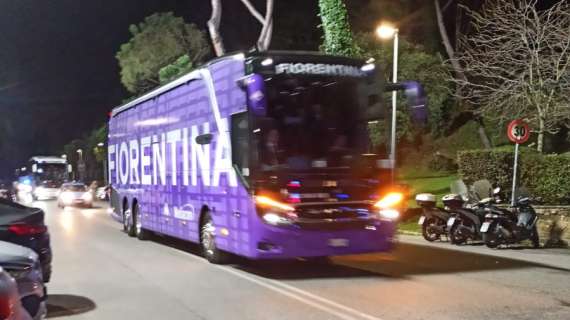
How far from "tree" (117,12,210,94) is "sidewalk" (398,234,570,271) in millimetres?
30839

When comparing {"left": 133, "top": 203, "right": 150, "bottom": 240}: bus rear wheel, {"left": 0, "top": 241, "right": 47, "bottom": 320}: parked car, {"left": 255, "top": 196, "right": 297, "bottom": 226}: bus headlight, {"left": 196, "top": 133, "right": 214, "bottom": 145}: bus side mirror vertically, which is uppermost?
{"left": 196, "top": 133, "right": 214, "bottom": 145}: bus side mirror

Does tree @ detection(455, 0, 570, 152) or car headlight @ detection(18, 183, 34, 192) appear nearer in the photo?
tree @ detection(455, 0, 570, 152)

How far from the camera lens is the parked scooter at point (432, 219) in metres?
15.6

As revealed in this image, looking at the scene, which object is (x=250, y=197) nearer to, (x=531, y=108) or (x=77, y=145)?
(x=531, y=108)

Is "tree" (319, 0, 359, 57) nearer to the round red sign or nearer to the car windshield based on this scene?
the round red sign

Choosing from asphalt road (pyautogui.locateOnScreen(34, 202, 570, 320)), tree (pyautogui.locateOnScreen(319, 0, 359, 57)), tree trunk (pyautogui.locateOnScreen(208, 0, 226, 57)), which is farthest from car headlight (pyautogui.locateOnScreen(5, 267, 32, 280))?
tree trunk (pyautogui.locateOnScreen(208, 0, 226, 57))

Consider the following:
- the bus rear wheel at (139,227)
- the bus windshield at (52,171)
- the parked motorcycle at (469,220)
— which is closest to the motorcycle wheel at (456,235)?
the parked motorcycle at (469,220)

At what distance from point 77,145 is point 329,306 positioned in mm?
81060

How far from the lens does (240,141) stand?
1032cm

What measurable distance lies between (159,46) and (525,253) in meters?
34.2

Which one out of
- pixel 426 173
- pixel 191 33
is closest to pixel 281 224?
pixel 426 173

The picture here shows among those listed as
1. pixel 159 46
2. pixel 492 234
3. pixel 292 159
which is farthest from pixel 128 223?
pixel 159 46

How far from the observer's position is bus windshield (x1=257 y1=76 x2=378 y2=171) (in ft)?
33.2

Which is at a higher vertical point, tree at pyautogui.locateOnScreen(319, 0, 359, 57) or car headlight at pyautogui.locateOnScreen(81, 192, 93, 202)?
tree at pyautogui.locateOnScreen(319, 0, 359, 57)
